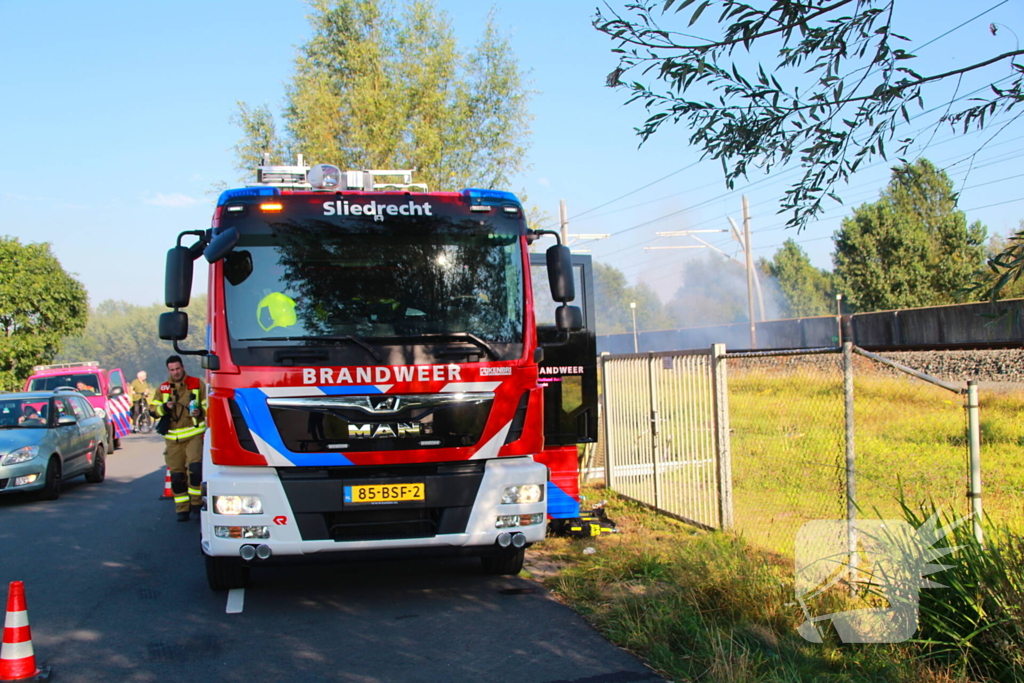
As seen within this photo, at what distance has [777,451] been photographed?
11.0 m

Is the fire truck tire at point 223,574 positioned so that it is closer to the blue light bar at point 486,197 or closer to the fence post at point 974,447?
the blue light bar at point 486,197

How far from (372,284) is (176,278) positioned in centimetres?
139

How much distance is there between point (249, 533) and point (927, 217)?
140 feet

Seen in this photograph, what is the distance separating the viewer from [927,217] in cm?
4188

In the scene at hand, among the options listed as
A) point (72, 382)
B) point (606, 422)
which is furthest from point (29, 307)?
point (606, 422)

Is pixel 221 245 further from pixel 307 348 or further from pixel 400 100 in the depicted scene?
pixel 400 100

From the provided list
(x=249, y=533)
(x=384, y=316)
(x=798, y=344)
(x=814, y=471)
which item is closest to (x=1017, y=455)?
(x=814, y=471)

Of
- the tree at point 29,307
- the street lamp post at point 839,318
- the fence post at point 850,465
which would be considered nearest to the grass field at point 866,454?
the fence post at point 850,465

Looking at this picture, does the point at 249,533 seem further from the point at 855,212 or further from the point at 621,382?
the point at 855,212

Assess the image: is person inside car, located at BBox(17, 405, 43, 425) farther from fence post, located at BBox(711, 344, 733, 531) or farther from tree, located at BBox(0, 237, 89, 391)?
tree, located at BBox(0, 237, 89, 391)

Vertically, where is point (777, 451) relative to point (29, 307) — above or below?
below

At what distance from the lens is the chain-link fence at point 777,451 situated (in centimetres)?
734

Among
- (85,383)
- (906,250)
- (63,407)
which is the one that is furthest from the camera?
(906,250)

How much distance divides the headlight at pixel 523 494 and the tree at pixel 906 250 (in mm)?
36825
